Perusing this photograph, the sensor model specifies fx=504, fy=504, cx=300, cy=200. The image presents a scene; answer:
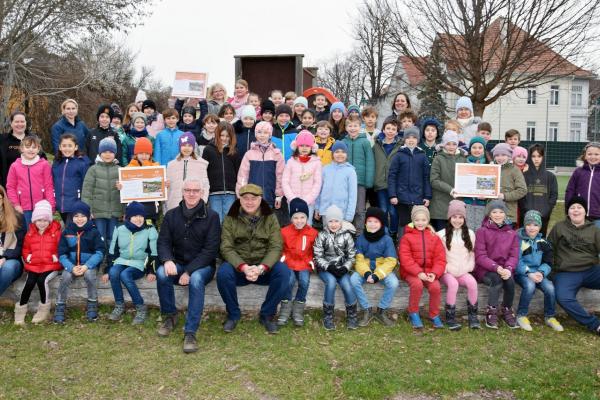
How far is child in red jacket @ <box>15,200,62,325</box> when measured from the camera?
21.0 ft

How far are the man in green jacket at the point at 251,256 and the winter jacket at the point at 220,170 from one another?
3.68 feet

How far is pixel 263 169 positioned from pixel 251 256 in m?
1.52

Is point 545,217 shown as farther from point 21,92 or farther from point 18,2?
point 21,92

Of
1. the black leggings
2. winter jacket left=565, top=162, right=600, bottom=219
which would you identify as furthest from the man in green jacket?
winter jacket left=565, top=162, right=600, bottom=219

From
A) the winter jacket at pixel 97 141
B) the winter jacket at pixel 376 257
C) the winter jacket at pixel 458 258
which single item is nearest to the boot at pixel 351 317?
the winter jacket at pixel 376 257

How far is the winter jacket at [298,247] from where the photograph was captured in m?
6.48

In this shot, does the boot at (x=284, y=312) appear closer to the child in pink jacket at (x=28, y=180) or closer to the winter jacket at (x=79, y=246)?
the winter jacket at (x=79, y=246)

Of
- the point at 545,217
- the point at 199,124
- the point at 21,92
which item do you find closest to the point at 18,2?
the point at 21,92

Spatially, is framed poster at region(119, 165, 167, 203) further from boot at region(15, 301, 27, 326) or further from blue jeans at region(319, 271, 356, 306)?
blue jeans at region(319, 271, 356, 306)

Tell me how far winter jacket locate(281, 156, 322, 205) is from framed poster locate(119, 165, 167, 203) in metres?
1.77

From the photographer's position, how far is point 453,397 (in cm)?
467

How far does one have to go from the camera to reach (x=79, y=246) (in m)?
6.48

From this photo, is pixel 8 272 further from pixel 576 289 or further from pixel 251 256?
pixel 576 289

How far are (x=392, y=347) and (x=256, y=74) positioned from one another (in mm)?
8529
